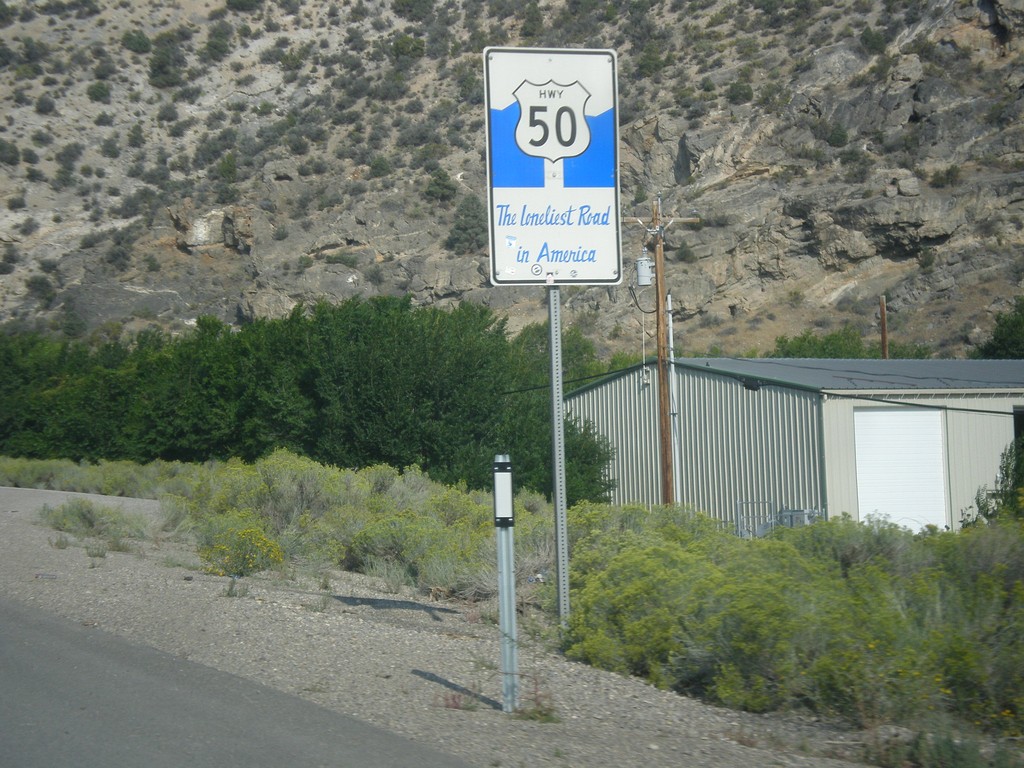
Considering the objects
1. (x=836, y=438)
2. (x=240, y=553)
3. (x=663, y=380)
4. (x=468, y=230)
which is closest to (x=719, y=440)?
(x=663, y=380)

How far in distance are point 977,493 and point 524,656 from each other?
23.7 metres

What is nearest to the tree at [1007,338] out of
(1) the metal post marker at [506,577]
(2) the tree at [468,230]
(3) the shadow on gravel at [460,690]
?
(2) the tree at [468,230]

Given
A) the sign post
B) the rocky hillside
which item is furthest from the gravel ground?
the rocky hillside

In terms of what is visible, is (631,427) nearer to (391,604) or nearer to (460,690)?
(391,604)

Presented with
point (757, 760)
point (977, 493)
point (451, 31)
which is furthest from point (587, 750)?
point (451, 31)

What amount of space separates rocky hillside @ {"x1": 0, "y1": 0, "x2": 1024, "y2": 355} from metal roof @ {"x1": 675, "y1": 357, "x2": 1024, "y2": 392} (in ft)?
61.4

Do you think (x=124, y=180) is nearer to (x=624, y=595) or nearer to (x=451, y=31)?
(x=451, y=31)

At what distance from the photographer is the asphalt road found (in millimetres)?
5715

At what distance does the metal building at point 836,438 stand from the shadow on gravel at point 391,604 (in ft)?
50.9

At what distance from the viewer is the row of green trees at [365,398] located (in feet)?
103

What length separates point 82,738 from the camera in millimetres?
6102

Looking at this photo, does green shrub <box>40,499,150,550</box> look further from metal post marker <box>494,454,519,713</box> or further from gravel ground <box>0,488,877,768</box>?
metal post marker <box>494,454,519,713</box>

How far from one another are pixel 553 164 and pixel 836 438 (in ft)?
66.1

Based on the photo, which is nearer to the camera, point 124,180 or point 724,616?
point 724,616
